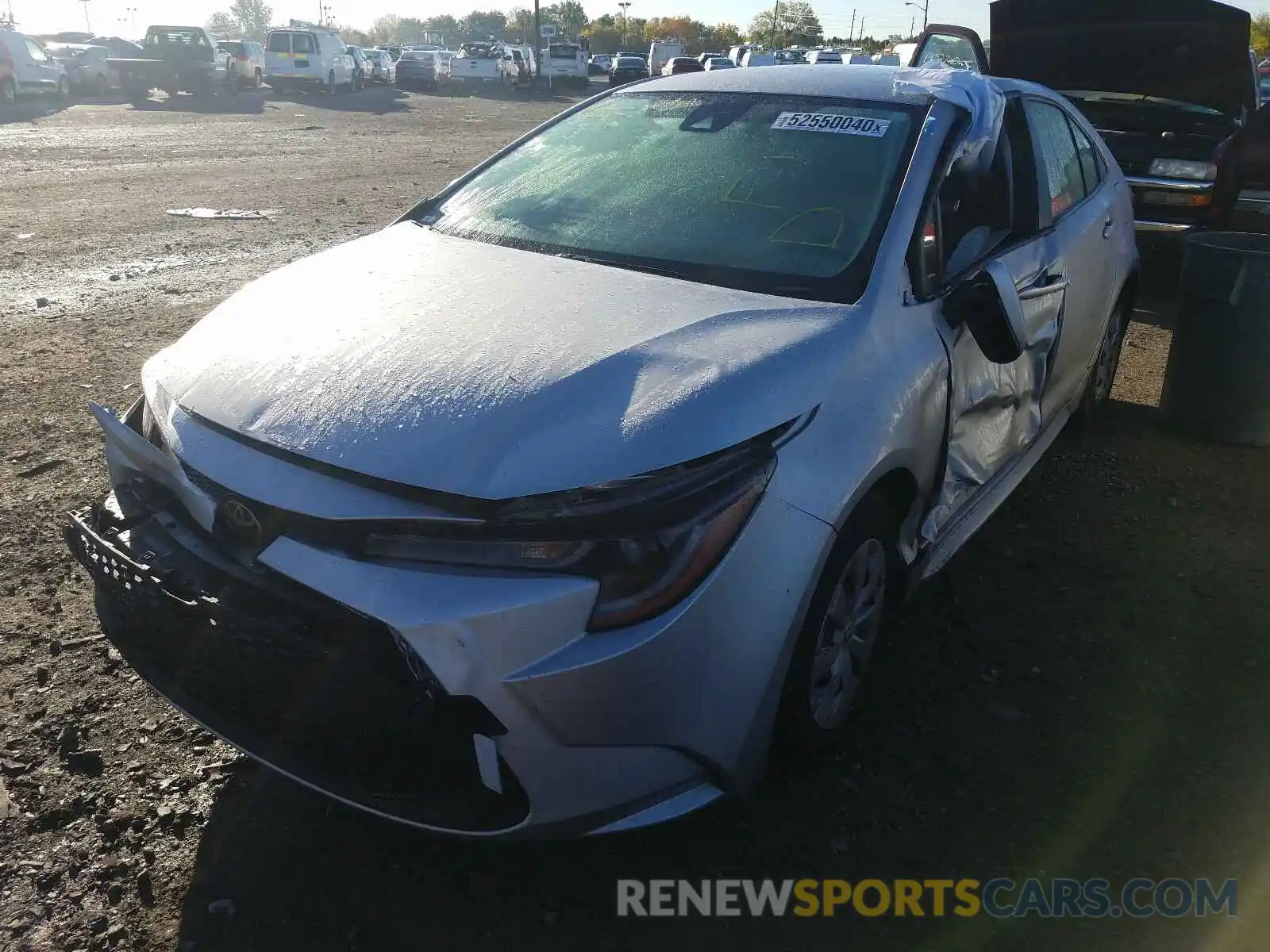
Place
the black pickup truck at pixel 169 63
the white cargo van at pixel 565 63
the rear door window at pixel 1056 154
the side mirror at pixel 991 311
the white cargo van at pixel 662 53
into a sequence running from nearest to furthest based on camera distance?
the side mirror at pixel 991 311 → the rear door window at pixel 1056 154 → the black pickup truck at pixel 169 63 → the white cargo van at pixel 565 63 → the white cargo van at pixel 662 53

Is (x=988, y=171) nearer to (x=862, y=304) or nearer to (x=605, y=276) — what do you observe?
(x=862, y=304)

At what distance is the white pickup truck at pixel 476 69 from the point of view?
1549 inches

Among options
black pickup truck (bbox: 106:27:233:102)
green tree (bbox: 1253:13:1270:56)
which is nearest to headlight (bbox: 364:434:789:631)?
black pickup truck (bbox: 106:27:233:102)

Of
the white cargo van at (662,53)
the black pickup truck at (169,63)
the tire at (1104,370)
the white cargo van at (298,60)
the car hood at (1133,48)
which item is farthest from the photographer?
the white cargo van at (662,53)

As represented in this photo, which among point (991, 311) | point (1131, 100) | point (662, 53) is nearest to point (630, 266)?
point (991, 311)

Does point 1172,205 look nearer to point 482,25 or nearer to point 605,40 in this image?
point 605,40

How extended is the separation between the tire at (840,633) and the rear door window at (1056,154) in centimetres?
193

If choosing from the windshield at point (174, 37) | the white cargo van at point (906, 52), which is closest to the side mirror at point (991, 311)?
the white cargo van at point (906, 52)

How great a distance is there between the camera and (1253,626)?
350 centimetres

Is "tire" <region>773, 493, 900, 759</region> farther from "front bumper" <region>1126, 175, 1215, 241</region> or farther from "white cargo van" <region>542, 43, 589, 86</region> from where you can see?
"white cargo van" <region>542, 43, 589, 86</region>

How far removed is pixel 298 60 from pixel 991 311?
107ft

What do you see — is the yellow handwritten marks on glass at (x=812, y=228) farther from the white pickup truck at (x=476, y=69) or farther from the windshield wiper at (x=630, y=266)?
the white pickup truck at (x=476, y=69)

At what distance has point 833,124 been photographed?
3.24m

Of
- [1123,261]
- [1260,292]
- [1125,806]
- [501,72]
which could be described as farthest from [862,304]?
[501,72]
